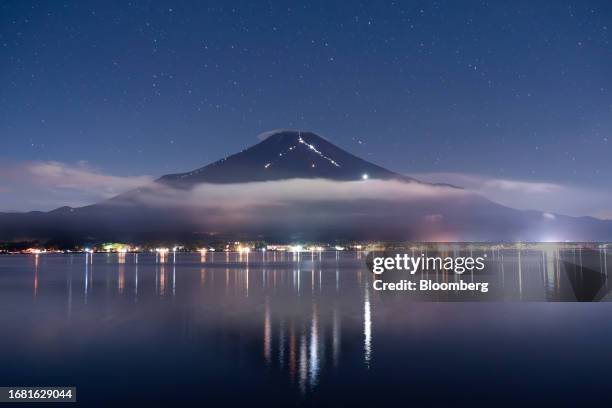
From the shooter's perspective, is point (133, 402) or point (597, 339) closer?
point (133, 402)

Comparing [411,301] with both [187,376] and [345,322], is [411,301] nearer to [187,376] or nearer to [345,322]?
[345,322]

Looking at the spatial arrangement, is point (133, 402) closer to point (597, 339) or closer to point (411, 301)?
point (597, 339)

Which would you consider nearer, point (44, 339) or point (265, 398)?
point (265, 398)

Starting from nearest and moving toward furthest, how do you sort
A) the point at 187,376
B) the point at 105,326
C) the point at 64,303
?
the point at 187,376, the point at 105,326, the point at 64,303

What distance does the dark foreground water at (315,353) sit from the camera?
508 inches

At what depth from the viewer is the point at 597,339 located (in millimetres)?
20797

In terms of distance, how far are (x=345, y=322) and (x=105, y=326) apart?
10.3m

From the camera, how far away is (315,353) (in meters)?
17.2

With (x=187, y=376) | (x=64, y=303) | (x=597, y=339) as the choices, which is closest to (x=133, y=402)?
(x=187, y=376)

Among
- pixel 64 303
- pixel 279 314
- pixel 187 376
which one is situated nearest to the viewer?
pixel 187 376

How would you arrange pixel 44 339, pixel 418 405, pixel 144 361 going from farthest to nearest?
pixel 44 339 → pixel 144 361 → pixel 418 405

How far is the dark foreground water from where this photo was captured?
12891 mm

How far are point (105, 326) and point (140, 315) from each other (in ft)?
12.4

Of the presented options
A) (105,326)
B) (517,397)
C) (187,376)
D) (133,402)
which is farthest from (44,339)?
(517,397)
